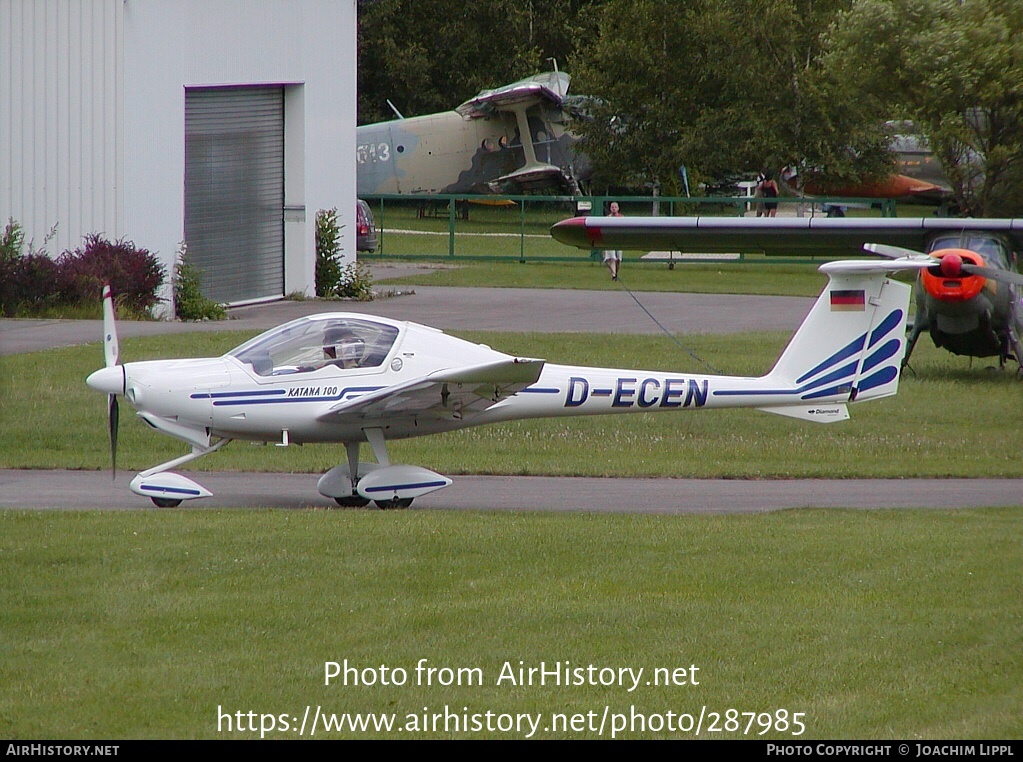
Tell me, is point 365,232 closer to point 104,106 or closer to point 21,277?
point 104,106

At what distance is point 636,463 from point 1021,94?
2632 cm

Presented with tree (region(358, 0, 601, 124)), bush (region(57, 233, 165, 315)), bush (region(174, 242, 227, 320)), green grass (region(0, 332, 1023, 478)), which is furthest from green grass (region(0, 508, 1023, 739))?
tree (region(358, 0, 601, 124))

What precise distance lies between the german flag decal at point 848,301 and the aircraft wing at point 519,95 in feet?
140

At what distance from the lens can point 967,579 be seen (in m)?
8.77

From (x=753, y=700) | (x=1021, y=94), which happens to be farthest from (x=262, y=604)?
(x=1021, y=94)

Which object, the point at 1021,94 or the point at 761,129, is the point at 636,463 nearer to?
the point at 1021,94

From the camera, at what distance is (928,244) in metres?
21.6

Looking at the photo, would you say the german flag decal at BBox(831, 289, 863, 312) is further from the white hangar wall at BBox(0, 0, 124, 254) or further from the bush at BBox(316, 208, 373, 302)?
the bush at BBox(316, 208, 373, 302)

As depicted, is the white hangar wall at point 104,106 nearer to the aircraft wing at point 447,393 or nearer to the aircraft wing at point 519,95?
the aircraft wing at point 447,393

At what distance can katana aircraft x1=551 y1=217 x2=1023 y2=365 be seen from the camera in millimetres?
19641

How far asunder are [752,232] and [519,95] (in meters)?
35.1

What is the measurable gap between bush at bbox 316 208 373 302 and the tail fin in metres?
18.5

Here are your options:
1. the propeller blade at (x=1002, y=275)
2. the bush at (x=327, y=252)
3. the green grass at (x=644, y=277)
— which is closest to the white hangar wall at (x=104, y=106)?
the bush at (x=327, y=252)

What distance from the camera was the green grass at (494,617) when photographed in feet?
20.8
